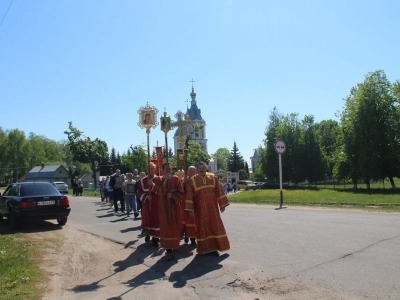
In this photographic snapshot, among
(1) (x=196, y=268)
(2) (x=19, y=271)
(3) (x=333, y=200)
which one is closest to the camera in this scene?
(1) (x=196, y=268)

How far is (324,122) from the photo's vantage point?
103250mm

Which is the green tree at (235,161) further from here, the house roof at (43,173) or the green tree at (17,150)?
the green tree at (17,150)

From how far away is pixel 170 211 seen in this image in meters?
8.93

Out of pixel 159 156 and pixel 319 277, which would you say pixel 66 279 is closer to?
pixel 319 277

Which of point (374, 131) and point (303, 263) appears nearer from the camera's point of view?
point (303, 263)

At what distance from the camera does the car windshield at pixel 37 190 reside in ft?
46.7

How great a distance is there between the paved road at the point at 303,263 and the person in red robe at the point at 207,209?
11.3 inches

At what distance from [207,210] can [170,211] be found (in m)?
0.88

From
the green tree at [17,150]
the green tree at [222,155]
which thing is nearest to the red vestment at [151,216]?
the green tree at [17,150]

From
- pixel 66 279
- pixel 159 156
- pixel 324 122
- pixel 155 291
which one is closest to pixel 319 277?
pixel 155 291

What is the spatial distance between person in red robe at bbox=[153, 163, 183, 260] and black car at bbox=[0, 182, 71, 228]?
20.9 ft

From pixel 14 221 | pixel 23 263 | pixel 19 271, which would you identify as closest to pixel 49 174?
pixel 14 221

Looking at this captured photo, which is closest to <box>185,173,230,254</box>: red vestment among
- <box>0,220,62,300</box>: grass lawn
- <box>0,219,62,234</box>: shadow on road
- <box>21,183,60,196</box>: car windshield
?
<box>0,220,62,300</box>: grass lawn

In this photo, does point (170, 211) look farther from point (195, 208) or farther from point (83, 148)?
point (83, 148)
